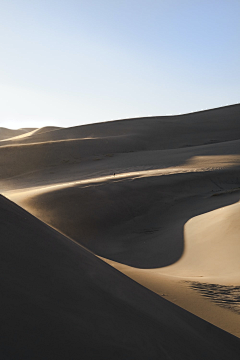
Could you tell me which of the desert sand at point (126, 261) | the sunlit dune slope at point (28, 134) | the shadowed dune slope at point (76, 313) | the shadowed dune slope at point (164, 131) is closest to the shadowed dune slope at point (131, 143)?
the shadowed dune slope at point (164, 131)

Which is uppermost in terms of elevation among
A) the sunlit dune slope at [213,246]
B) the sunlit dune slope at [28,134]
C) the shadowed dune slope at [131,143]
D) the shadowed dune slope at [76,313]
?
the sunlit dune slope at [28,134]

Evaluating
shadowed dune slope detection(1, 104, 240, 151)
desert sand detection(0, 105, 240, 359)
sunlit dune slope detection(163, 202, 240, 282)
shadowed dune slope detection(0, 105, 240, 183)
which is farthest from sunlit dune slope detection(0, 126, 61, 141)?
sunlit dune slope detection(163, 202, 240, 282)

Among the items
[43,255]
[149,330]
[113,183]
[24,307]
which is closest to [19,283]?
[24,307]

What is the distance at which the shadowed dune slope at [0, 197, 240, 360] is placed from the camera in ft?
4.68

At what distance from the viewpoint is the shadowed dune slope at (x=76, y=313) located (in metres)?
1.43

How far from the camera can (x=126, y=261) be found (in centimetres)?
554

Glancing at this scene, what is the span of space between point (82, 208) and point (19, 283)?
20.5ft

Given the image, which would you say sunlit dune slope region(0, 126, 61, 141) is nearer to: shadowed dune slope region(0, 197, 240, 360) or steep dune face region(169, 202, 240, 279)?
steep dune face region(169, 202, 240, 279)

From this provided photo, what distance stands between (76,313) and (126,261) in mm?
3933

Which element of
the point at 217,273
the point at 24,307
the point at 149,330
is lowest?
the point at 217,273

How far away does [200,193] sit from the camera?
9648 mm

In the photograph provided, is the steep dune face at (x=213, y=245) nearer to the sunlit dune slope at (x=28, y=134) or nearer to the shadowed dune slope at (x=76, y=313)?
the shadowed dune slope at (x=76, y=313)

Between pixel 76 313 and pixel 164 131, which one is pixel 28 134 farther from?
pixel 76 313

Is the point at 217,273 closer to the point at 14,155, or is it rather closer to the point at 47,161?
the point at 47,161
